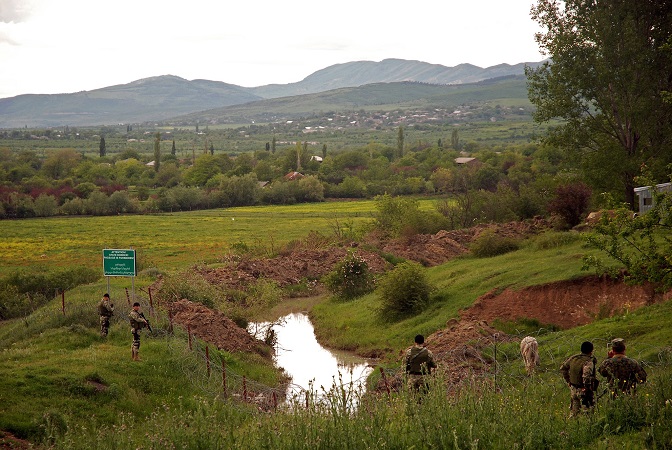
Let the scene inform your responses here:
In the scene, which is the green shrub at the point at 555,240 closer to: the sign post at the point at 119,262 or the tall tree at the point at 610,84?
the tall tree at the point at 610,84

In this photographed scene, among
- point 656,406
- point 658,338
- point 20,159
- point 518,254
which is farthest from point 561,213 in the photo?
point 20,159

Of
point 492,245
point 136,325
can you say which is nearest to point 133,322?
point 136,325

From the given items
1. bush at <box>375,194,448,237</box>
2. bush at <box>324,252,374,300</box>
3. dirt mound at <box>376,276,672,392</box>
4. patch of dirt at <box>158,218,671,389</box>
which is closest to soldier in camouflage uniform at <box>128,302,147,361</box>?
patch of dirt at <box>158,218,671,389</box>

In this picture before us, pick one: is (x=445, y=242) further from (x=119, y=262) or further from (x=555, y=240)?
(x=119, y=262)

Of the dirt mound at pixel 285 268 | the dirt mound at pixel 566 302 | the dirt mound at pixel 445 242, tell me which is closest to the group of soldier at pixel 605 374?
the dirt mound at pixel 566 302

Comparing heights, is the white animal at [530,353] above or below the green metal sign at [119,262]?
below

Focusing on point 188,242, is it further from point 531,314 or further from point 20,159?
point 20,159

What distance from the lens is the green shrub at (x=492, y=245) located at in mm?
43116

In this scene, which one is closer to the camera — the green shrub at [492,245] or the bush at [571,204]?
the green shrub at [492,245]

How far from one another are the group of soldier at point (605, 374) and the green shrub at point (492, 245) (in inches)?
1122

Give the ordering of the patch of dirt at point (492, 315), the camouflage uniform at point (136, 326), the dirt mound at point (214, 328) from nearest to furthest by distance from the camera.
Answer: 1. the camouflage uniform at point (136, 326)
2. the patch of dirt at point (492, 315)
3. the dirt mound at point (214, 328)

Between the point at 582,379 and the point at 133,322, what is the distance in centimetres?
1306

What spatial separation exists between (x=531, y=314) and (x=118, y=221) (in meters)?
69.1

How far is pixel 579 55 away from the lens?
135 ft
